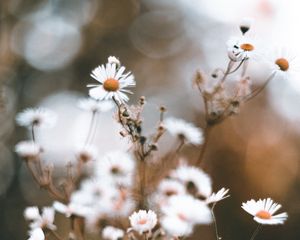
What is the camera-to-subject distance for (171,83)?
7.55 m

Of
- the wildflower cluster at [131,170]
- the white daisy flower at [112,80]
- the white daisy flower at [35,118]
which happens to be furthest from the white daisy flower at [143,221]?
the white daisy flower at [35,118]

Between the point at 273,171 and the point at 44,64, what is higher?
the point at 44,64

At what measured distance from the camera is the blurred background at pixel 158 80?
5.62 meters

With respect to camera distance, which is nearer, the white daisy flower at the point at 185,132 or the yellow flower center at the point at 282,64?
the yellow flower center at the point at 282,64

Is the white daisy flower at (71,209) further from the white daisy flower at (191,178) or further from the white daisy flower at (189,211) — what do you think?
the white daisy flower at (189,211)

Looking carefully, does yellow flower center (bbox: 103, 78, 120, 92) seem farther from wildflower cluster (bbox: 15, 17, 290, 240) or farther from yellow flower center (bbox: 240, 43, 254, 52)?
yellow flower center (bbox: 240, 43, 254, 52)

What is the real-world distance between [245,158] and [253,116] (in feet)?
2.28

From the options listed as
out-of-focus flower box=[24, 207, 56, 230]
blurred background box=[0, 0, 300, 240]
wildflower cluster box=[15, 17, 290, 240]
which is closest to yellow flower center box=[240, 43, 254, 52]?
wildflower cluster box=[15, 17, 290, 240]

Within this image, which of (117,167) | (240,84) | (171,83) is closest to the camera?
(240,84)

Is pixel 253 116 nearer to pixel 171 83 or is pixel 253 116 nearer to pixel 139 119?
pixel 171 83

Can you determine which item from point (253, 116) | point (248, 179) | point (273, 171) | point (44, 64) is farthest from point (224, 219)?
point (44, 64)

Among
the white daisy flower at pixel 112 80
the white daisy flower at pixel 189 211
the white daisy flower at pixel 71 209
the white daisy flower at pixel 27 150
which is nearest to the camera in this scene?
the white daisy flower at pixel 189 211

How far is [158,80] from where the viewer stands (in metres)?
7.48

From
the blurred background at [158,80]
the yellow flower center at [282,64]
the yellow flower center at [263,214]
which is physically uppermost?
the blurred background at [158,80]
